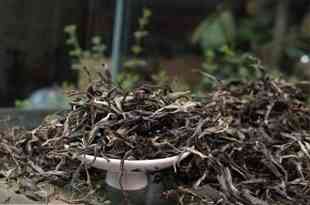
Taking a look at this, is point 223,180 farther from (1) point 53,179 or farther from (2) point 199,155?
(1) point 53,179

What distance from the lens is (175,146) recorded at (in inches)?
47.0

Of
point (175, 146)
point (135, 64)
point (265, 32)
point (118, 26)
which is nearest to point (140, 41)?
point (118, 26)

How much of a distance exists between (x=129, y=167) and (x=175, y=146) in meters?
0.10

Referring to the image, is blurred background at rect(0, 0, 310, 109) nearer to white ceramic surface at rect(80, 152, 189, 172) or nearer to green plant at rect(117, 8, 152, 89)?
green plant at rect(117, 8, 152, 89)

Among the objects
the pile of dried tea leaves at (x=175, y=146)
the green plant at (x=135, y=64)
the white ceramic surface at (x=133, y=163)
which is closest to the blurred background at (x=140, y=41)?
the green plant at (x=135, y=64)

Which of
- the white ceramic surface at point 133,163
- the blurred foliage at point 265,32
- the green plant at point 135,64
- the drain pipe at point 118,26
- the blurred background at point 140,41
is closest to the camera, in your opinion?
the white ceramic surface at point 133,163

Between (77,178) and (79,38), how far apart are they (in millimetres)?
1985

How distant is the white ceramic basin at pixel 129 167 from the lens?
1.15 m

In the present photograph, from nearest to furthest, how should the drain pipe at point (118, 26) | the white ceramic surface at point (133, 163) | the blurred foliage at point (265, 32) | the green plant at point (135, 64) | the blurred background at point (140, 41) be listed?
1. the white ceramic surface at point (133, 163)
2. the green plant at point (135, 64)
3. the blurred background at point (140, 41)
4. the drain pipe at point (118, 26)
5. the blurred foliage at point (265, 32)

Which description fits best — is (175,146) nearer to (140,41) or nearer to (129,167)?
(129,167)

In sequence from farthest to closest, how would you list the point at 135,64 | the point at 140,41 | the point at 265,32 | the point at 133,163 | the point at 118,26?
the point at 265,32 < the point at 118,26 < the point at 140,41 < the point at 135,64 < the point at 133,163

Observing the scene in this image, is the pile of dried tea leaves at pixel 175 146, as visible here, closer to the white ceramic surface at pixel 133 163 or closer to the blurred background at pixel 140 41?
the white ceramic surface at pixel 133 163

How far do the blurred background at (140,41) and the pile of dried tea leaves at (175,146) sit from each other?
897 millimetres

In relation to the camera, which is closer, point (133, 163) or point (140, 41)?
point (133, 163)
